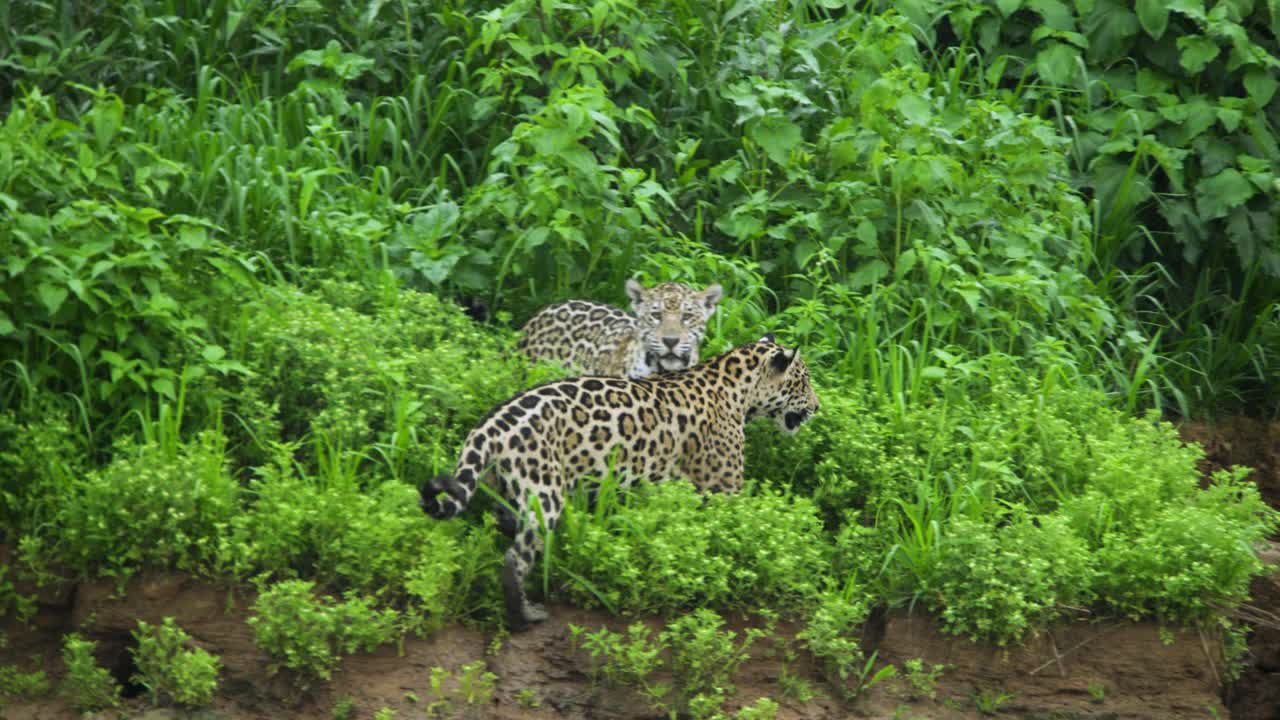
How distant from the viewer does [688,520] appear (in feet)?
22.7

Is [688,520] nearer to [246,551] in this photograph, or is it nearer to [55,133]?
[246,551]

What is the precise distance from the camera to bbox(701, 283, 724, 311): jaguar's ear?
7.91 meters

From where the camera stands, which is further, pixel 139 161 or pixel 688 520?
pixel 139 161

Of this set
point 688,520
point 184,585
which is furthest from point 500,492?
point 184,585

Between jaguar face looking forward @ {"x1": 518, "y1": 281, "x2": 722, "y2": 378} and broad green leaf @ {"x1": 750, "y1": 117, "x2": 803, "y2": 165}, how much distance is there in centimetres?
127

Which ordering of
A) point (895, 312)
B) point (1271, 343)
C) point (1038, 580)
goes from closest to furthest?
point (1038, 580) < point (895, 312) < point (1271, 343)

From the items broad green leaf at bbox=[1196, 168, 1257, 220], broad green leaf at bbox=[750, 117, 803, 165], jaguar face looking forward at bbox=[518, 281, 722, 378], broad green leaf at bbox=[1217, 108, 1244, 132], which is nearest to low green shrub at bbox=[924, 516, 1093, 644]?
jaguar face looking forward at bbox=[518, 281, 722, 378]

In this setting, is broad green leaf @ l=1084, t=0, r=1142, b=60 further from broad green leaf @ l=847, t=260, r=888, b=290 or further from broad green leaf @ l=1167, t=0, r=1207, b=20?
broad green leaf @ l=847, t=260, r=888, b=290

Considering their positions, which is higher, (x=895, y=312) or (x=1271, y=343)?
(x=895, y=312)

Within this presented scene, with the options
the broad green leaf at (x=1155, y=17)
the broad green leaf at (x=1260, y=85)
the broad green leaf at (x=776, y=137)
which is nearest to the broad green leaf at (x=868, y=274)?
the broad green leaf at (x=776, y=137)

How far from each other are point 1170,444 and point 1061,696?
6.20 ft

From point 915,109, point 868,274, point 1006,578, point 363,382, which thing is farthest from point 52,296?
point 915,109

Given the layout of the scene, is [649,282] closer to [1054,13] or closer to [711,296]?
[711,296]

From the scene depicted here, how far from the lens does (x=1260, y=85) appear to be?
9.77 m
